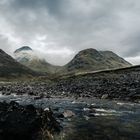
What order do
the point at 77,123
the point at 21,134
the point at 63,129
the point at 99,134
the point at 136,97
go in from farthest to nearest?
the point at 136,97
the point at 77,123
the point at 63,129
the point at 99,134
the point at 21,134

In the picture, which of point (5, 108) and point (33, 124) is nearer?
point (33, 124)

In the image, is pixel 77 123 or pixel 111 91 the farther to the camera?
pixel 111 91

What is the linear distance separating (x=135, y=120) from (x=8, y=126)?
14.3 metres

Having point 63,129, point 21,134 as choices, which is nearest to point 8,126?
point 21,134

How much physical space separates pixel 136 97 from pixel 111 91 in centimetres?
1112

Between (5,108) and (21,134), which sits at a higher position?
(5,108)

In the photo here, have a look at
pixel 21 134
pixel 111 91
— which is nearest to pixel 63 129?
pixel 21 134

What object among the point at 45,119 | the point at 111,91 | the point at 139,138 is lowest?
the point at 139,138

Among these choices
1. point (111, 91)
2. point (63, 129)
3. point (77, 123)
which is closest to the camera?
point (63, 129)

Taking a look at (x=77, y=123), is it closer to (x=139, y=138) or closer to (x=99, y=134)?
(x=99, y=134)

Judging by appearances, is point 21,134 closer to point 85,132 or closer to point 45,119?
point 45,119

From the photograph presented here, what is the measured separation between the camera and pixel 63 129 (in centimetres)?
2545

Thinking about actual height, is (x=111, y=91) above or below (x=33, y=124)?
above

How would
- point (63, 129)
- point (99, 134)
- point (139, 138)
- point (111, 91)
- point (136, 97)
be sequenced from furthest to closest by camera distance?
point (111, 91)
point (136, 97)
point (63, 129)
point (99, 134)
point (139, 138)
